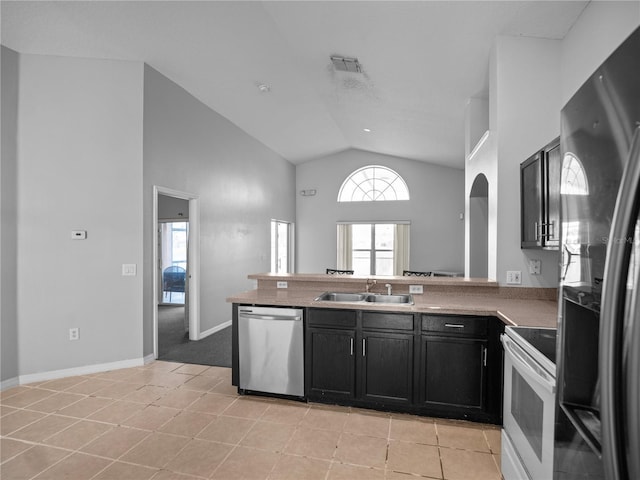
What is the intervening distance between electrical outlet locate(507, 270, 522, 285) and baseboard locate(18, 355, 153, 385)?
12.4 ft

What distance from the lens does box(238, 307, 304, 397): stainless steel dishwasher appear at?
2900 millimetres

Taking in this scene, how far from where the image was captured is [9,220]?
3279 mm

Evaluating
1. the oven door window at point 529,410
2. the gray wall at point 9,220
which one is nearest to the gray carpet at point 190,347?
the gray wall at point 9,220

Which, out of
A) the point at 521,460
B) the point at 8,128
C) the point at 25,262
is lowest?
the point at 521,460

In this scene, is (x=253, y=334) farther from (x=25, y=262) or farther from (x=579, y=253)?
(x=579, y=253)

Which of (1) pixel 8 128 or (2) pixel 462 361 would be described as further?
(1) pixel 8 128

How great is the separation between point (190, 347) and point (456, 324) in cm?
338

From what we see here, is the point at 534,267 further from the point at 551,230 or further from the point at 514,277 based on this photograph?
the point at 551,230

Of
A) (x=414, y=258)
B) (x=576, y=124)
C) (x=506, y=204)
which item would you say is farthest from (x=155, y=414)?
(x=414, y=258)

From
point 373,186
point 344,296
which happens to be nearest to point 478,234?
point 344,296

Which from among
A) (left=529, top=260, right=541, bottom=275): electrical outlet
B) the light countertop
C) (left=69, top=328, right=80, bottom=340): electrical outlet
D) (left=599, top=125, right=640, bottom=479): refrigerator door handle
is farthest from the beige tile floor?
(left=599, top=125, right=640, bottom=479): refrigerator door handle

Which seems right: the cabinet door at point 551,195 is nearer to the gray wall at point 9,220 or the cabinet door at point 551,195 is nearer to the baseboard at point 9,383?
the gray wall at point 9,220

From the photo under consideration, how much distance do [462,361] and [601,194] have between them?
2111 mm

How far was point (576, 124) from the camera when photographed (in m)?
0.89
